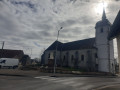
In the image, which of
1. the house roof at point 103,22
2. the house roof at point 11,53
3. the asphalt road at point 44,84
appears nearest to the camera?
the asphalt road at point 44,84

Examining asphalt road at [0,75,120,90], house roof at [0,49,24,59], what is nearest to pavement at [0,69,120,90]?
asphalt road at [0,75,120,90]

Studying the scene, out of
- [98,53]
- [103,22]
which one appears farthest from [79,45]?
[103,22]

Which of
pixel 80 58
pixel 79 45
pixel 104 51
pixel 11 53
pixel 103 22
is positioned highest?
pixel 103 22

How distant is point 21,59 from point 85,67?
114 feet

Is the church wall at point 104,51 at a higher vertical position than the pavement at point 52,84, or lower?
higher

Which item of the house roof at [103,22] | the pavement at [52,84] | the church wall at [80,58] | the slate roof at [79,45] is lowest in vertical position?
the pavement at [52,84]

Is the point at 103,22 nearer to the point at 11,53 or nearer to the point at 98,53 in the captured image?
the point at 98,53

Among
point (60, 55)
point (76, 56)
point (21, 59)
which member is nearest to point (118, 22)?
point (76, 56)

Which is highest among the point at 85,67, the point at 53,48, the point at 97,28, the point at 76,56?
the point at 97,28

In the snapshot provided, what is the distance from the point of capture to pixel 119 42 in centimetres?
693

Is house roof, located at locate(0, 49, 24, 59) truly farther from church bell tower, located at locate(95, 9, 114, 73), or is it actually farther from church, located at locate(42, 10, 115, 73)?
church bell tower, located at locate(95, 9, 114, 73)

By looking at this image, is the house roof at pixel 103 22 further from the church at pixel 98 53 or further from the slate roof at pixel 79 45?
the slate roof at pixel 79 45

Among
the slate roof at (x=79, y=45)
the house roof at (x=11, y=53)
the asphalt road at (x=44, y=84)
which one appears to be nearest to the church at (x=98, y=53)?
the slate roof at (x=79, y=45)

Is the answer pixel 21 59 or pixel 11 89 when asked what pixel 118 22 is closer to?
pixel 11 89
